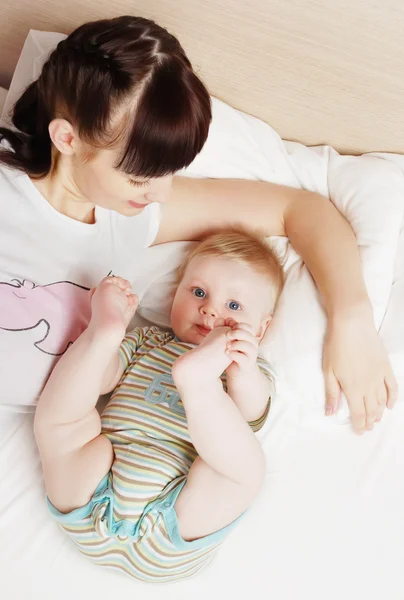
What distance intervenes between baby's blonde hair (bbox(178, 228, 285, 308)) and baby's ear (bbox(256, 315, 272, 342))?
0.12ft

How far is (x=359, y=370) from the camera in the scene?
122 centimetres

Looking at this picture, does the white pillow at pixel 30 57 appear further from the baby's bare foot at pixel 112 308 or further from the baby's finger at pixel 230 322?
the baby's finger at pixel 230 322

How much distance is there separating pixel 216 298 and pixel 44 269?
0.31m

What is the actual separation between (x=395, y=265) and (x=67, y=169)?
688 mm

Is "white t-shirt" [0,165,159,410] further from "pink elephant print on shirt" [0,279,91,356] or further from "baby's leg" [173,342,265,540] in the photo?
"baby's leg" [173,342,265,540]

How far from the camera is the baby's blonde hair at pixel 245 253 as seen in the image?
1.26 metres

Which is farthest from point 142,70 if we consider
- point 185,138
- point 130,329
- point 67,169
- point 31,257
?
point 130,329

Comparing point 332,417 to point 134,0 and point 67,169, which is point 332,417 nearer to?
point 67,169

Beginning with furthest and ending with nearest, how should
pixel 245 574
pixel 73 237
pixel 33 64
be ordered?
pixel 33 64 → pixel 73 237 → pixel 245 574

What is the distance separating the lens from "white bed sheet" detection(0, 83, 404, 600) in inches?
43.0

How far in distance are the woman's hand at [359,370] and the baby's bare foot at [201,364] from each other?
28 centimetres

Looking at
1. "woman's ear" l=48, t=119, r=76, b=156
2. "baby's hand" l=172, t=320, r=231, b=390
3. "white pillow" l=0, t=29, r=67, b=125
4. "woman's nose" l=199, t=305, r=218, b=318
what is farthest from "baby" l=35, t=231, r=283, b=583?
"white pillow" l=0, t=29, r=67, b=125

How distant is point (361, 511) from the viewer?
1.19 m

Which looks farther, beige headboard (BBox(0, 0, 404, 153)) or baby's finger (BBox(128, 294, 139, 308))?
beige headboard (BBox(0, 0, 404, 153))
